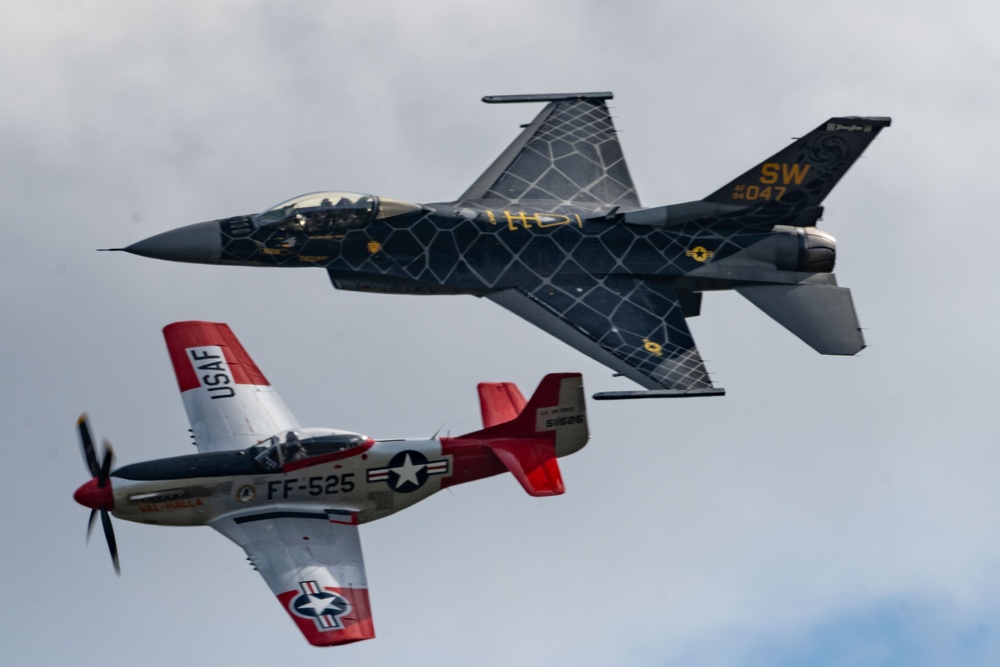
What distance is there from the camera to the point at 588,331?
44.9 m

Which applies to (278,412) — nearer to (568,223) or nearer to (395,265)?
(395,265)

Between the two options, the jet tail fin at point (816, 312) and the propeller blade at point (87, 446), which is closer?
the propeller blade at point (87, 446)

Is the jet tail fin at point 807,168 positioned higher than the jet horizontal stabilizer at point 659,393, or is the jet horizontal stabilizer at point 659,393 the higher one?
the jet tail fin at point 807,168

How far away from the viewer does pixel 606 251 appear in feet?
152

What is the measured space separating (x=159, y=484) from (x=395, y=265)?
7.73m

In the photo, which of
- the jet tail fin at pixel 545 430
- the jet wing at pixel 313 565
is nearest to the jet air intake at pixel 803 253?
the jet tail fin at pixel 545 430

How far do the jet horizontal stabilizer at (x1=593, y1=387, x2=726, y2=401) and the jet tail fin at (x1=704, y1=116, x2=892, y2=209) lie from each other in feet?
18.3

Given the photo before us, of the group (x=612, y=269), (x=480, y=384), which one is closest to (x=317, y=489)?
(x=480, y=384)

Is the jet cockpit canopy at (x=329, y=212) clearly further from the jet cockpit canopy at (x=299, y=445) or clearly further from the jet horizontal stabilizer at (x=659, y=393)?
the jet horizontal stabilizer at (x=659, y=393)

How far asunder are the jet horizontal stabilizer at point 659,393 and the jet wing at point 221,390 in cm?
649

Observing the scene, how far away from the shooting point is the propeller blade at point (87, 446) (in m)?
40.8

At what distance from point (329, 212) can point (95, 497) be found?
8.51 m

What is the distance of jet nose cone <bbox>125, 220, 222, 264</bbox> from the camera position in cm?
4478

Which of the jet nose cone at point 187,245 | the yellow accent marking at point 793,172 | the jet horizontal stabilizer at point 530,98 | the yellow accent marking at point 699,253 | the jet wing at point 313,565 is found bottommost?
the jet wing at point 313,565
